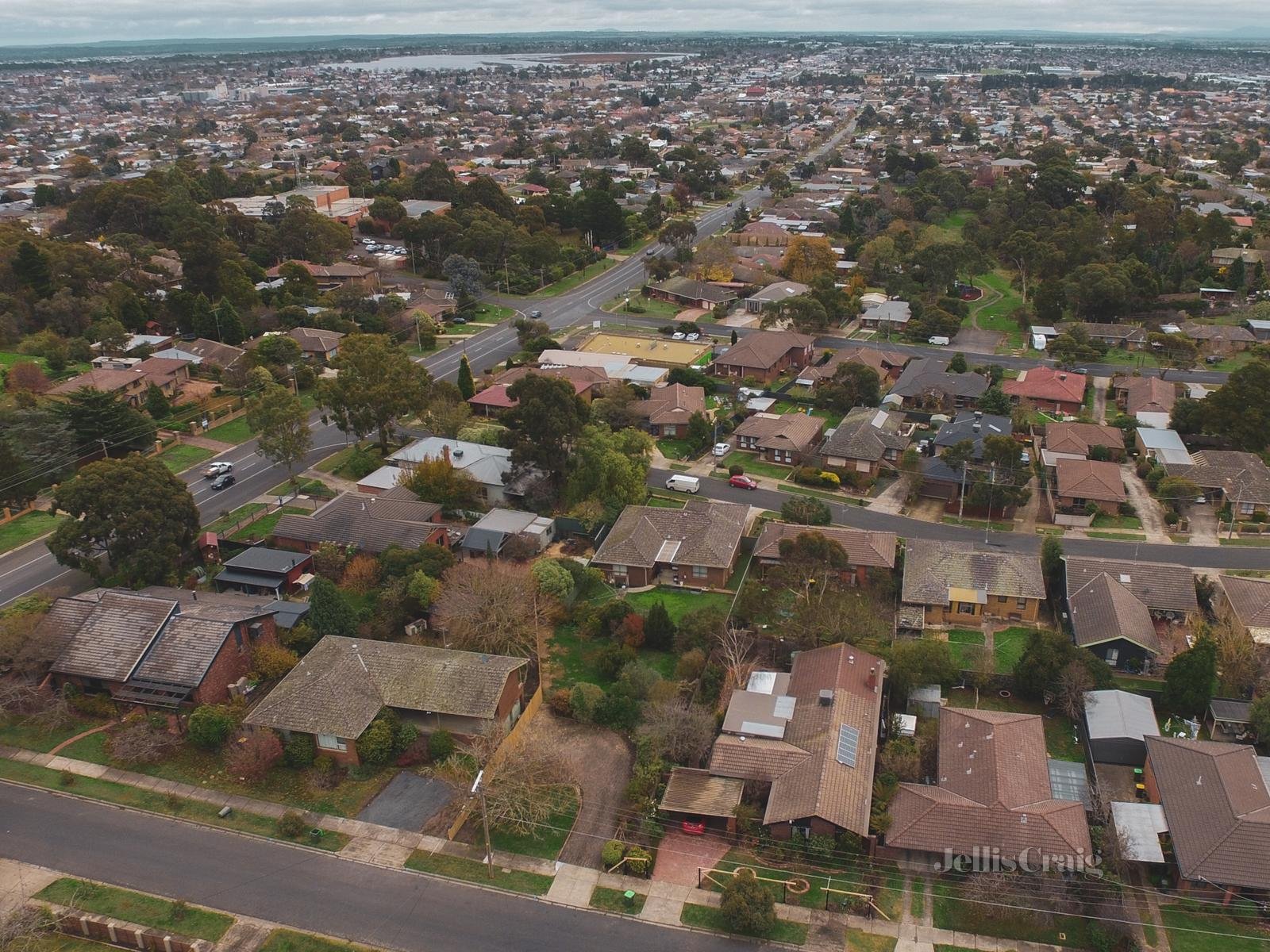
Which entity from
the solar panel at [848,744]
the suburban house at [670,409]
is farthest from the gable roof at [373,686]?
the suburban house at [670,409]

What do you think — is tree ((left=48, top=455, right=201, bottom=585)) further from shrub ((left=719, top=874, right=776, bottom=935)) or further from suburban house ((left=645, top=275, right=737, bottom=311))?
suburban house ((left=645, top=275, right=737, bottom=311))

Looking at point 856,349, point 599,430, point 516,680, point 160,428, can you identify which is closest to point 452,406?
point 599,430

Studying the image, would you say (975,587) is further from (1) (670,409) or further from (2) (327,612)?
(2) (327,612)

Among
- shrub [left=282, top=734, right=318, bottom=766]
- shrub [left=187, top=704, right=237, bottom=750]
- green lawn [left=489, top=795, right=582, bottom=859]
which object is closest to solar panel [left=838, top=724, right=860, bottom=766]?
green lawn [left=489, top=795, right=582, bottom=859]

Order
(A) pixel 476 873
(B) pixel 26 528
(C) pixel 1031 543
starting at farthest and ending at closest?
(B) pixel 26 528
(C) pixel 1031 543
(A) pixel 476 873

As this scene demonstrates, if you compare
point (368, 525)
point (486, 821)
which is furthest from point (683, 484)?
point (486, 821)
